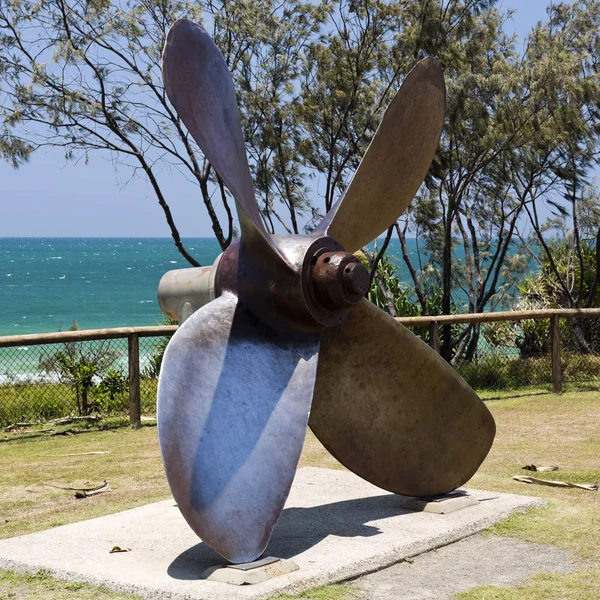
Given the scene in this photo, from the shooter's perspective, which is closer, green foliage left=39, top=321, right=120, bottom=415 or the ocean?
green foliage left=39, top=321, right=120, bottom=415

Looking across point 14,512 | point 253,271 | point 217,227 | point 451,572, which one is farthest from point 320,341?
point 217,227

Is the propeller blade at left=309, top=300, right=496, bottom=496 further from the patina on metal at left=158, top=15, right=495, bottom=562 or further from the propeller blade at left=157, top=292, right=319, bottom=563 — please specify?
the propeller blade at left=157, top=292, right=319, bottom=563

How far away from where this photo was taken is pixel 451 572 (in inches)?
175

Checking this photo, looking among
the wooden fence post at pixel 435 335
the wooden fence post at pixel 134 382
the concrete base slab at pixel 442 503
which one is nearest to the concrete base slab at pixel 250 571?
the concrete base slab at pixel 442 503

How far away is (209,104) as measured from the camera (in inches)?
170

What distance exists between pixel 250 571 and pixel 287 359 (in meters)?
1.01

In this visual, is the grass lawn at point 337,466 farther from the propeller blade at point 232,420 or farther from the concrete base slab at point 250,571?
the propeller blade at point 232,420

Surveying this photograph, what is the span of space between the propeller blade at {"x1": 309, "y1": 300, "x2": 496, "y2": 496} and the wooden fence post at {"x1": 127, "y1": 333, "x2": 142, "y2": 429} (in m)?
4.70

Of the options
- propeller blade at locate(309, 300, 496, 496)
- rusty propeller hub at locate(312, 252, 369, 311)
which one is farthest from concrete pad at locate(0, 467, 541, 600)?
rusty propeller hub at locate(312, 252, 369, 311)

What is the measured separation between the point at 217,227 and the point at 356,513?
8.57m

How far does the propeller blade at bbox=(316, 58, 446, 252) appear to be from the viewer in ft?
16.7

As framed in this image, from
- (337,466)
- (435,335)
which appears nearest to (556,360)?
(435,335)

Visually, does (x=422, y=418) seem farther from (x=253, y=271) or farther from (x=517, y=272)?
(x=517, y=272)

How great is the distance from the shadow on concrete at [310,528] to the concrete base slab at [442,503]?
0.20ft
